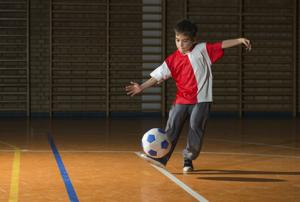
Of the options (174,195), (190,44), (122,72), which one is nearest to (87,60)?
(122,72)

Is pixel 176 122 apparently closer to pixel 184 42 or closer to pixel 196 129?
pixel 196 129

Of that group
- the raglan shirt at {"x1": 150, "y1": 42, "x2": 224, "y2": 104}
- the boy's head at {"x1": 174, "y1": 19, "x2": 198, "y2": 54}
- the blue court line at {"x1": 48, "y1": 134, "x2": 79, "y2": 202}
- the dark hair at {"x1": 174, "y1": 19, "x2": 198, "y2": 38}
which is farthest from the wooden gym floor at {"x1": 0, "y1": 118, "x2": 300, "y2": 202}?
the dark hair at {"x1": 174, "y1": 19, "x2": 198, "y2": 38}

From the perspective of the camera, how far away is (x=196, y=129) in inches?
275

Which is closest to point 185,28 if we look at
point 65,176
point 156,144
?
point 156,144

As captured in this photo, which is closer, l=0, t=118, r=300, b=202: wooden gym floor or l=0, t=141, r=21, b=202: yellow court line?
l=0, t=141, r=21, b=202: yellow court line

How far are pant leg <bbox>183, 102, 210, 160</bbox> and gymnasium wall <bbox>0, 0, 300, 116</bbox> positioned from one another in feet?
33.5

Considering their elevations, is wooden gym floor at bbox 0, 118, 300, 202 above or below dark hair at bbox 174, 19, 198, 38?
below

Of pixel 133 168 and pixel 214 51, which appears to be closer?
pixel 214 51

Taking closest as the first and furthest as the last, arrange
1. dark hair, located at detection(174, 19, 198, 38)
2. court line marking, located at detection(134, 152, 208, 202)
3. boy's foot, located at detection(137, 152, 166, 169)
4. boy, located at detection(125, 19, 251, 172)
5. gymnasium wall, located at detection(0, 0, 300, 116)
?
court line marking, located at detection(134, 152, 208, 202)
boy's foot, located at detection(137, 152, 166, 169)
dark hair, located at detection(174, 19, 198, 38)
boy, located at detection(125, 19, 251, 172)
gymnasium wall, located at detection(0, 0, 300, 116)

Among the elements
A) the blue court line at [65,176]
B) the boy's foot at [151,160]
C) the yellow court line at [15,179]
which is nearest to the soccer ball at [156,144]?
the boy's foot at [151,160]

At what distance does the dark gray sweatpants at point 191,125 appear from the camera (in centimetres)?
699

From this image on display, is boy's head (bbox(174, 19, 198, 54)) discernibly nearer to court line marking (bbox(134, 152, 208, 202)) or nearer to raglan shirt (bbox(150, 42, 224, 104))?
raglan shirt (bbox(150, 42, 224, 104))

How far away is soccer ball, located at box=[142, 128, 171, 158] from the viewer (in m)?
6.73

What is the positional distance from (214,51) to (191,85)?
422mm
